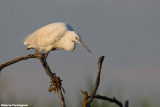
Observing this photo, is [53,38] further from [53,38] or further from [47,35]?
[47,35]

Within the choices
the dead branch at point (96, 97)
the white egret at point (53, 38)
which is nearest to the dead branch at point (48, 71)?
the white egret at point (53, 38)

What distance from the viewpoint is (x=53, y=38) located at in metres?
9.59

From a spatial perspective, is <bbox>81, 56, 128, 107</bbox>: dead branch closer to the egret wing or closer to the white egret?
the white egret

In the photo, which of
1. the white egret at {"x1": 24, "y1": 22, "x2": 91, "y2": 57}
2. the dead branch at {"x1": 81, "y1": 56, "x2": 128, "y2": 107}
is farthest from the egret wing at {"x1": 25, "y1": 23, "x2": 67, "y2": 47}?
the dead branch at {"x1": 81, "y1": 56, "x2": 128, "y2": 107}

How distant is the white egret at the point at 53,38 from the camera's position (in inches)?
372

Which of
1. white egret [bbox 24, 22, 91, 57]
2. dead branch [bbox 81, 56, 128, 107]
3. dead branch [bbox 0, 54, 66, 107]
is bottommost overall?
dead branch [bbox 81, 56, 128, 107]

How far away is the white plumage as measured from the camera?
31.0 ft

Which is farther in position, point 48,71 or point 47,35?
point 47,35

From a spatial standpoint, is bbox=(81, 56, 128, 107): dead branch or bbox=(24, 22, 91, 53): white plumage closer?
bbox=(81, 56, 128, 107): dead branch

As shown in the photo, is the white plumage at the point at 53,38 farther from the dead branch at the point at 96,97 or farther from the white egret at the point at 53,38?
the dead branch at the point at 96,97

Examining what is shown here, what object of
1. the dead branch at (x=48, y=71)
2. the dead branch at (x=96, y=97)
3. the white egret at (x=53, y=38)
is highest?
the white egret at (x=53, y=38)

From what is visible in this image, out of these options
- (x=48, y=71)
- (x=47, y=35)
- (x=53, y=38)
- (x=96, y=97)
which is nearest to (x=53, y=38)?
(x=53, y=38)

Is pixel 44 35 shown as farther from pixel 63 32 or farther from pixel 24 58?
pixel 24 58

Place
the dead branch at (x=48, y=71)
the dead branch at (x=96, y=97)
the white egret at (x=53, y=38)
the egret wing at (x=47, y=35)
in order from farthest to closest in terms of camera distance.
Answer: the egret wing at (x=47, y=35) → the white egret at (x=53, y=38) → the dead branch at (x=48, y=71) → the dead branch at (x=96, y=97)
